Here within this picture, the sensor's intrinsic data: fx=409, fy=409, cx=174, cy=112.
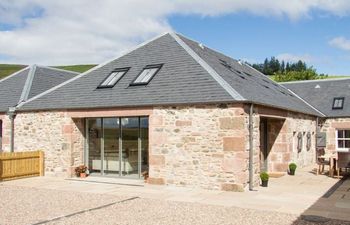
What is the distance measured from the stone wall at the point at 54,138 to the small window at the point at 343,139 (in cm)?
1544

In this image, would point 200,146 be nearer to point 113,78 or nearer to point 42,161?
point 113,78

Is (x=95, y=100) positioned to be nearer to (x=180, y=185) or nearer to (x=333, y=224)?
(x=180, y=185)

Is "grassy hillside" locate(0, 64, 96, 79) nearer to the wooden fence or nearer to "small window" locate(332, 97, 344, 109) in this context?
"small window" locate(332, 97, 344, 109)

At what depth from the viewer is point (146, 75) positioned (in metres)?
15.4

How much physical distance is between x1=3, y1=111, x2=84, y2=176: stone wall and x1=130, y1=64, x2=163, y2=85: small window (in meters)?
2.94

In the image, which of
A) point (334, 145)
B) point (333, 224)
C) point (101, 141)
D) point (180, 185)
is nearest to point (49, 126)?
point (101, 141)

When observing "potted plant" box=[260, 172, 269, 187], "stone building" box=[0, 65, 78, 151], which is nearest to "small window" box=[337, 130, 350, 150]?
"potted plant" box=[260, 172, 269, 187]

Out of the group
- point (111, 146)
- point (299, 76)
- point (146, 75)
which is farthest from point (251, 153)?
point (299, 76)

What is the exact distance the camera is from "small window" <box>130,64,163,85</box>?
15047 mm

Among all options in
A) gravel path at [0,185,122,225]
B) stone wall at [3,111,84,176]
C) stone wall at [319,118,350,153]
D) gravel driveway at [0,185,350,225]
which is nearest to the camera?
gravel driveway at [0,185,350,225]

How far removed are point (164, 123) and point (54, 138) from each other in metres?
5.02

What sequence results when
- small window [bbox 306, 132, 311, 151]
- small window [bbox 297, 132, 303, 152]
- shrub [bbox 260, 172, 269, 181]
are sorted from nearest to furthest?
shrub [bbox 260, 172, 269, 181] → small window [bbox 297, 132, 303, 152] → small window [bbox 306, 132, 311, 151]

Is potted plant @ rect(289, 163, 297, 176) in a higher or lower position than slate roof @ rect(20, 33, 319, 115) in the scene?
lower

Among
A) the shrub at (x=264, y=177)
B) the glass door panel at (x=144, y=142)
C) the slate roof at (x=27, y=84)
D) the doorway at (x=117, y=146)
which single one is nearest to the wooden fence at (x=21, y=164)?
the doorway at (x=117, y=146)
